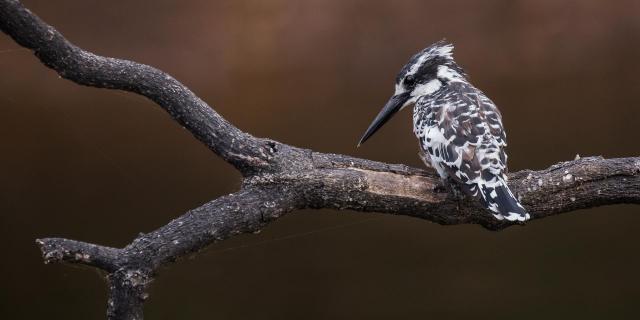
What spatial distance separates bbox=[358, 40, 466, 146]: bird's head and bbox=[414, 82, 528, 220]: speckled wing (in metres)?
0.08

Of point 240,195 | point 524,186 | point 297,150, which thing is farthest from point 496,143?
point 240,195

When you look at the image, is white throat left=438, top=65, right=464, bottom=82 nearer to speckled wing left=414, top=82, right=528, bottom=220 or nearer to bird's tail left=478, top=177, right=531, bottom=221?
speckled wing left=414, top=82, right=528, bottom=220

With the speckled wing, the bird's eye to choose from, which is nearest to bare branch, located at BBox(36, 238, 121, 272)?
the speckled wing

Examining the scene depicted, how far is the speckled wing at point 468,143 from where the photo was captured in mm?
1787

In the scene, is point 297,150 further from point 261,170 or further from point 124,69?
point 124,69

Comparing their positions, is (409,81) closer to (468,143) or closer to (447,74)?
(447,74)

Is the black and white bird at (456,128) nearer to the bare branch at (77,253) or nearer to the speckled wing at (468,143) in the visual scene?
the speckled wing at (468,143)

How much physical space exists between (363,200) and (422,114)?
0.36 metres

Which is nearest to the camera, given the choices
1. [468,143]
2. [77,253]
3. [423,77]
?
[77,253]

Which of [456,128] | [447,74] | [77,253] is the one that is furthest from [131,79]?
[447,74]

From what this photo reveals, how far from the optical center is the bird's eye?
223cm

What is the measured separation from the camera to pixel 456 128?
193 cm

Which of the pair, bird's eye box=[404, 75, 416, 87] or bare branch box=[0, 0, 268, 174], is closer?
bare branch box=[0, 0, 268, 174]

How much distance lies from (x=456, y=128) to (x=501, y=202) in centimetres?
25
